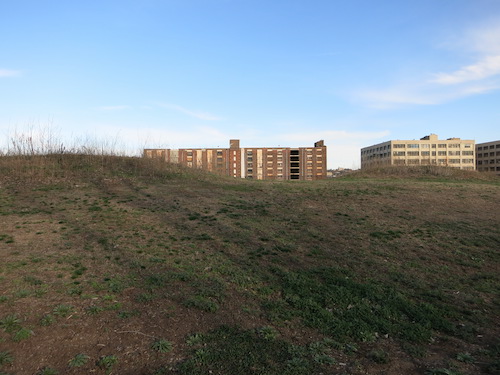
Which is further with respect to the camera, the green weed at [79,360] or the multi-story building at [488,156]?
the multi-story building at [488,156]

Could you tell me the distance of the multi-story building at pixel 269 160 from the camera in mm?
88688

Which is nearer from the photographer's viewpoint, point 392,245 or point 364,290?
point 364,290

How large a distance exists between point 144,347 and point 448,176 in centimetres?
2974

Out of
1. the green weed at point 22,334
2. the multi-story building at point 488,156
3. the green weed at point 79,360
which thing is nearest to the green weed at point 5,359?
the green weed at point 22,334

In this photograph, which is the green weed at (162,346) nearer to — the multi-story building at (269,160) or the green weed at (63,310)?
the green weed at (63,310)

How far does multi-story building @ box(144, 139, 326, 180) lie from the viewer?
291 feet

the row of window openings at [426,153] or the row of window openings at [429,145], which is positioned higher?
the row of window openings at [429,145]

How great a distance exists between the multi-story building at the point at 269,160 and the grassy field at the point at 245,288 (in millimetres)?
76917

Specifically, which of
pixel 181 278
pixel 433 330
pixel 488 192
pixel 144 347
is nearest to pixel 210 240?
pixel 181 278

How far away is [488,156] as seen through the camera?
382 ft

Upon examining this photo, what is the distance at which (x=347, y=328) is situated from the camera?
15.6 feet

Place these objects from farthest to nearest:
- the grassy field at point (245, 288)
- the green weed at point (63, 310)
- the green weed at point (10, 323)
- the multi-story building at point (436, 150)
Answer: the multi-story building at point (436, 150)
the green weed at point (63, 310)
the green weed at point (10, 323)
the grassy field at point (245, 288)

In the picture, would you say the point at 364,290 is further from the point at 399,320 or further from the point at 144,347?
the point at 144,347

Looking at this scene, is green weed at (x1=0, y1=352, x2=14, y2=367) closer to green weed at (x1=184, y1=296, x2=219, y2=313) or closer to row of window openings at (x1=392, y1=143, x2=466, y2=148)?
green weed at (x1=184, y1=296, x2=219, y2=313)
